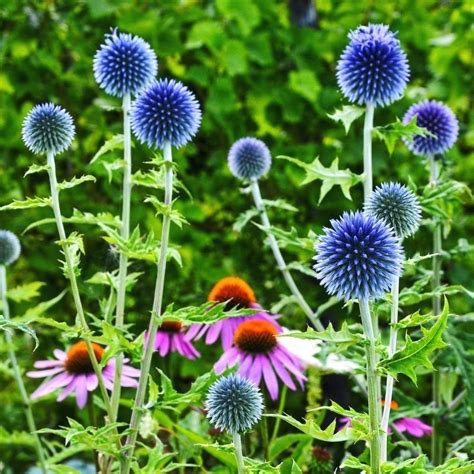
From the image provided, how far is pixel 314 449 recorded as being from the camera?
5.93 ft

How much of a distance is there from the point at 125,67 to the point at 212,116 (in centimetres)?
147

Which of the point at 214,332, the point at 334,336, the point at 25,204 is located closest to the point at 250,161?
the point at 214,332

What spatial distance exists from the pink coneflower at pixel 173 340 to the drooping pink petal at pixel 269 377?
0.19 metres

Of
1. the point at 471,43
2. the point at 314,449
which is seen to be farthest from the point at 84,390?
the point at 471,43

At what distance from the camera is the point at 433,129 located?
199 centimetres

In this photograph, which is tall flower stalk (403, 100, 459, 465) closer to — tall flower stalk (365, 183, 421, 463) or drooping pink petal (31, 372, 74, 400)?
tall flower stalk (365, 183, 421, 463)

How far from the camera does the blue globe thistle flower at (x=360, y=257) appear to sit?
1.19 m

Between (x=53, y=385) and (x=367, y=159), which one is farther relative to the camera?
(x=53, y=385)

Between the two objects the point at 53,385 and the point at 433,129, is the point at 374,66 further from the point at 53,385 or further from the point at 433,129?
the point at 53,385

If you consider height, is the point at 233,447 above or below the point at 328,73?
below

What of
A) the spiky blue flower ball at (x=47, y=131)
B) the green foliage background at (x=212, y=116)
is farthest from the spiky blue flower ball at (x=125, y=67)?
the green foliage background at (x=212, y=116)

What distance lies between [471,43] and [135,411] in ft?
8.21

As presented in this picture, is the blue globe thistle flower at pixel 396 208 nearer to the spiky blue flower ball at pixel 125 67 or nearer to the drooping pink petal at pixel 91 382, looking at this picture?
the spiky blue flower ball at pixel 125 67

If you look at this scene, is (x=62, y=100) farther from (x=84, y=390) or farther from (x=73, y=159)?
(x=84, y=390)
